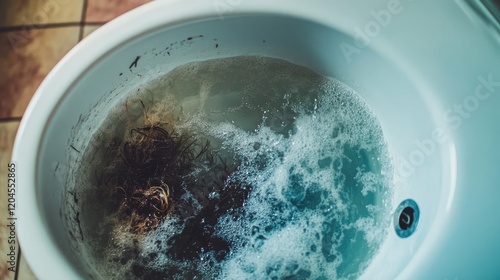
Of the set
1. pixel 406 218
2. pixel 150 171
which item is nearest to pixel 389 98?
pixel 406 218

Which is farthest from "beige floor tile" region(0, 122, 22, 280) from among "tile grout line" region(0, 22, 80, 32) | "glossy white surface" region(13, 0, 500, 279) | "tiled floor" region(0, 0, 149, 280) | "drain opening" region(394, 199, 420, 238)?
"drain opening" region(394, 199, 420, 238)

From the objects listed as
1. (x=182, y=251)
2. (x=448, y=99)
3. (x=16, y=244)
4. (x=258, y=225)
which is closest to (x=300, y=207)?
(x=258, y=225)

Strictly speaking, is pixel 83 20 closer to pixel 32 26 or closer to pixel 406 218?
pixel 32 26

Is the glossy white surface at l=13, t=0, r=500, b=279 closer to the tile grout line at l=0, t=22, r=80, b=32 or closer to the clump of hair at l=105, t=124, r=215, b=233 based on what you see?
the clump of hair at l=105, t=124, r=215, b=233

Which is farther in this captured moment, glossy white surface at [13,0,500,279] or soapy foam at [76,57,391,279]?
soapy foam at [76,57,391,279]

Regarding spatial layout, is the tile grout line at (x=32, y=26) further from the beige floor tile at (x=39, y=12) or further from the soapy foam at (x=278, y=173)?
the soapy foam at (x=278, y=173)
